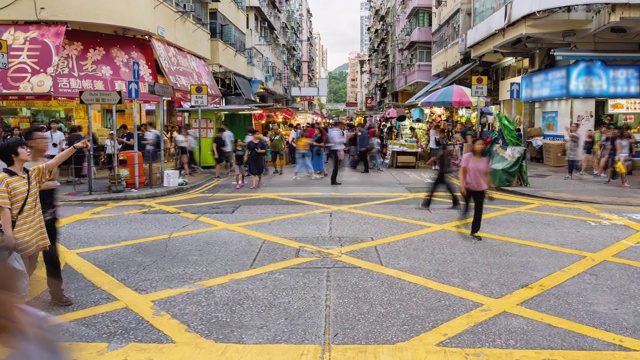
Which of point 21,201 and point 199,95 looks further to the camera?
Result: point 199,95

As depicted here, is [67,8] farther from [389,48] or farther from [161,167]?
[389,48]

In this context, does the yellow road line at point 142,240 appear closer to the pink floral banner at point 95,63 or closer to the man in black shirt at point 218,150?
the man in black shirt at point 218,150

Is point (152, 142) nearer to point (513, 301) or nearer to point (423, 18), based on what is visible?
point (513, 301)

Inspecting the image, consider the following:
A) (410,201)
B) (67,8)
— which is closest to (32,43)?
(67,8)

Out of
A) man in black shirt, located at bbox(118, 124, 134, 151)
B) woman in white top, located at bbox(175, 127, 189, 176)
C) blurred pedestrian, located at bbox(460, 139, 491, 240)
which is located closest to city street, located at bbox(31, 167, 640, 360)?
blurred pedestrian, located at bbox(460, 139, 491, 240)

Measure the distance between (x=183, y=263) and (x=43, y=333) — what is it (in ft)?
12.9

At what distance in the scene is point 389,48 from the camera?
58938mm

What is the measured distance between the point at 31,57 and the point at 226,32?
1402 centimetres

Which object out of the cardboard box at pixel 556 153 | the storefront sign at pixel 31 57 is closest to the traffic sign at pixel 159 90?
the storefront sign at pixel 31 57

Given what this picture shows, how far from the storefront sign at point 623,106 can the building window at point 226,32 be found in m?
18.3

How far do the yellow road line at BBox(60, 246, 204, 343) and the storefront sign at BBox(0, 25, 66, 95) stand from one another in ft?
36.2

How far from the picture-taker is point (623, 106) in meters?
18.4

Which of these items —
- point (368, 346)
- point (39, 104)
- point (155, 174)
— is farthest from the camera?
point (39, 104)

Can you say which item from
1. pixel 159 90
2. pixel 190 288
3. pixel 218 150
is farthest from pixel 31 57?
pixel 190 288
